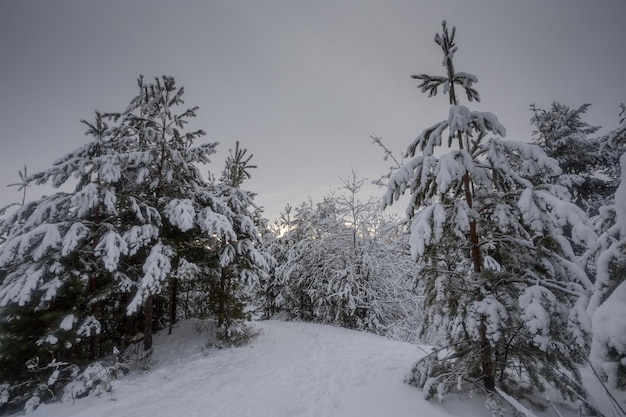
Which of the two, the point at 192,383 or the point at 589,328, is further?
the point at 192,383

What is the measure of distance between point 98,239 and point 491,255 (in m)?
10.5

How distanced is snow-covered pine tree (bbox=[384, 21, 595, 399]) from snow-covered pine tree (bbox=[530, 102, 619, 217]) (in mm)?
12475

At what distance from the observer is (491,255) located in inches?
176

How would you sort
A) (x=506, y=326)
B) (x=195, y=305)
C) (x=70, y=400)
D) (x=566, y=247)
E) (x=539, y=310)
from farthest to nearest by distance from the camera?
1. (x=195, y=305)
2. (x=70, y=400)
3. (x=506, y=326)
4. (x=566, y=247)
5. (x=539, y=310)

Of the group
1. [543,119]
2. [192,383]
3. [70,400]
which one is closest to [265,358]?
[192,383]

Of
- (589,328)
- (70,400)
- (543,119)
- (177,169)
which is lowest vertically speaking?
(70,400)

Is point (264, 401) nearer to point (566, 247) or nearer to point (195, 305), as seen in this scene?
point (566, 247)

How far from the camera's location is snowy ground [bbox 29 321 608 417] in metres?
4.58

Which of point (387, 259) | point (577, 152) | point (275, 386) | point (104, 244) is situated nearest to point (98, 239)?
point (104, 244)

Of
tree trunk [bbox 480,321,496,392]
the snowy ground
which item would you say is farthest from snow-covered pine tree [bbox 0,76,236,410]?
tree trunk [bbox 480,321,496,392]

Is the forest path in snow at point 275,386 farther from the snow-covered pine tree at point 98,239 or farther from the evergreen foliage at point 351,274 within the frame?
the evergreen foliage at point 351,274

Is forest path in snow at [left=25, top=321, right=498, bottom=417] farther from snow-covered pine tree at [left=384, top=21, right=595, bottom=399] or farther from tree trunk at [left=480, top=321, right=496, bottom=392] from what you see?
snow-covered pine tree at [left=384, top=21, right=595, bottom=399]

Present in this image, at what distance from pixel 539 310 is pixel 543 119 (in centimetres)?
1678

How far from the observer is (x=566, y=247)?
3.34 meters
